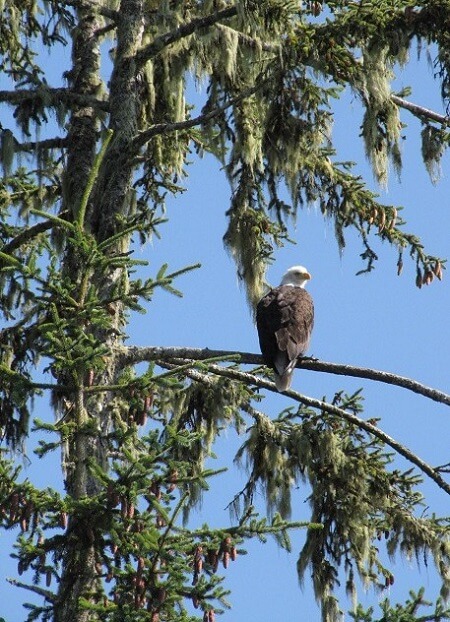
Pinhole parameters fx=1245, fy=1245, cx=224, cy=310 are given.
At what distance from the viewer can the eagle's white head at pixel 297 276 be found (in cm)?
1211

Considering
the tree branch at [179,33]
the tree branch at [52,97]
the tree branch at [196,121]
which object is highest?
the tree branch at [179,33]

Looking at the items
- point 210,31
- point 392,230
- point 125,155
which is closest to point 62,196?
point 125,155

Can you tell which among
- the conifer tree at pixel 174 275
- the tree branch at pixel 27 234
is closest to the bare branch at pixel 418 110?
the conifer tree at pixel 174 275

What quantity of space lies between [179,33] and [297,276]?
114 inches

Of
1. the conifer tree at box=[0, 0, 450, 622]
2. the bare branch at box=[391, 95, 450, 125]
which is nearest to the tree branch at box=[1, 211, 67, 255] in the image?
the conifer tree at box=[0, 0, 450, 622]

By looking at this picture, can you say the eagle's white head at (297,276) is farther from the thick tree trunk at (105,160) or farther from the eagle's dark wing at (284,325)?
the thick tree trunk at (105,160)

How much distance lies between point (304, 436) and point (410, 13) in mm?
3371

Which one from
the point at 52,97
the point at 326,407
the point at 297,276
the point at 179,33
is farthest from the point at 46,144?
the point at 326,407

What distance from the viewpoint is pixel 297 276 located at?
12.1 metres

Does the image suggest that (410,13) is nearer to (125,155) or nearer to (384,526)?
(125,155)

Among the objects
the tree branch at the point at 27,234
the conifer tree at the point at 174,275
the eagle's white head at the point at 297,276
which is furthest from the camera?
the eagle's white head at the point at 297,276

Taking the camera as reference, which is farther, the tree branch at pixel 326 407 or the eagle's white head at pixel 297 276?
the eagle's white head at pixel 297 276

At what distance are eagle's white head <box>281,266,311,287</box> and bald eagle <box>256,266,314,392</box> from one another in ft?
2.21

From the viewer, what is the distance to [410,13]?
9.56m
